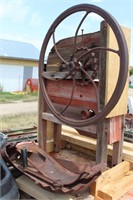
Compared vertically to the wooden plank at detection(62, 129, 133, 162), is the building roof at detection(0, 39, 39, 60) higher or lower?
higher

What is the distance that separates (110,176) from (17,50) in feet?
40.7

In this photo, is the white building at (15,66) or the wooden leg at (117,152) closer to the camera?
the wooden leg at (117,152)

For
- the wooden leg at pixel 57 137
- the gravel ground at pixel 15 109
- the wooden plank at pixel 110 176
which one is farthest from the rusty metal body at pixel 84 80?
the gravel ground at pixel 15 109

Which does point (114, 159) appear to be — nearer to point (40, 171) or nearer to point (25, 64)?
point (40, 171)

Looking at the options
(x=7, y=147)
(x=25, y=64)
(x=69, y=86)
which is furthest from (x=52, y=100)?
(x=25, y=64)

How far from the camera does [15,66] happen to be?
12461 millimetres

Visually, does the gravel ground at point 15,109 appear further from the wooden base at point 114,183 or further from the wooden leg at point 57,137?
the wooden base at point 114,183

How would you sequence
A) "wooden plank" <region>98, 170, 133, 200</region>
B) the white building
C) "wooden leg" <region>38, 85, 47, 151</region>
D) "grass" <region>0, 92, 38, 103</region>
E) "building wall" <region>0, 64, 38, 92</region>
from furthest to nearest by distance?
"building wall" <region>0, 64, 38, 92</region>
the white building
"grass" <region>0, 92, 38, 103</region>
"wooden leg" <region>38, 85, 47, 151</region>
"wooden plank" <region>98, 170, 133, 200</region>

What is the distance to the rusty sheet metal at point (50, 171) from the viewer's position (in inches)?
65.7

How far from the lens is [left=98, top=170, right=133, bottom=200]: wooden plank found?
5.64ft

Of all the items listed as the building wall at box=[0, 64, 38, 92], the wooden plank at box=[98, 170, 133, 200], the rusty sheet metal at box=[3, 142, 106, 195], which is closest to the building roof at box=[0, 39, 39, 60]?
the building wall at box=[0, 64, 38, 92]

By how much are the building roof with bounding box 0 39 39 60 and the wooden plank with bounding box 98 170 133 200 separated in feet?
33.3

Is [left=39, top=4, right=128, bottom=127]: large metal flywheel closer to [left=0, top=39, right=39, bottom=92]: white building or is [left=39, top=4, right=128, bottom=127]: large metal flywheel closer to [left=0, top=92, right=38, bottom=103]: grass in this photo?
[left=0, top=92, right=38, bottom=103]: grass

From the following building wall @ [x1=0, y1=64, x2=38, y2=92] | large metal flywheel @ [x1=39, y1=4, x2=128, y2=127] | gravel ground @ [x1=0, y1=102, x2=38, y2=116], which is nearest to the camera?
large metal flywheel @ [x1=39, y1=4, x2=128, y2=127]
